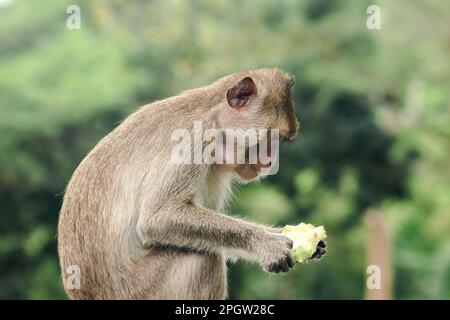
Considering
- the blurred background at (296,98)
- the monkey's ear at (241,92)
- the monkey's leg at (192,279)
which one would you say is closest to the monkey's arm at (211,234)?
the monkey's leg at (192,279)

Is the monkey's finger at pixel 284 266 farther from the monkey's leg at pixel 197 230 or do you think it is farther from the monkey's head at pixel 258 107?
the monkey's head at pixel 258 107

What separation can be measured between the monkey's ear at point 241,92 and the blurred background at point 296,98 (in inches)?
462

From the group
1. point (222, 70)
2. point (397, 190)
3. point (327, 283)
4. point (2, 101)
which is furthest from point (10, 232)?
point (397, 190)

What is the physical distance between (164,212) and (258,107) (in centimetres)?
108

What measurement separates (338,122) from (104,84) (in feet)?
18.9

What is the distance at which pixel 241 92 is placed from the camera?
6.26 metres

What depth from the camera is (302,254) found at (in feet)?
19.7

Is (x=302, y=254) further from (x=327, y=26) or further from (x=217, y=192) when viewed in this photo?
(x=327, y=26)

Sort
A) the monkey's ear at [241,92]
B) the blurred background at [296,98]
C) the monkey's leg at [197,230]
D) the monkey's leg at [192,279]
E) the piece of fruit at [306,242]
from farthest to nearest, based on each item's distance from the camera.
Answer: the blurred background at [296,98] < the monkey's ear at [241,92] < the piece of fruit at [306,242] < the monkey's leg at [197,230] < the monkey's leg at [192,279]

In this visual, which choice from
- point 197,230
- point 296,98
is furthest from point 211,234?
point 296,98

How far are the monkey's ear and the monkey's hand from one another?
100 centimetres

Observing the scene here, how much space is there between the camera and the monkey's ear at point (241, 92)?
6215mm

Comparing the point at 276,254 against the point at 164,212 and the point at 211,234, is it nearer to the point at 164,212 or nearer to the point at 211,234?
the point at 211,234
